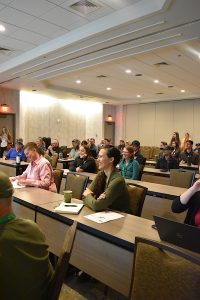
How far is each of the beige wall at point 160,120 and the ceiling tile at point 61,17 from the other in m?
9.18

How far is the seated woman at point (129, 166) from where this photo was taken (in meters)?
4.68

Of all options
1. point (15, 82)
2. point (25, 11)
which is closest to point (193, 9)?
point (25, 11)

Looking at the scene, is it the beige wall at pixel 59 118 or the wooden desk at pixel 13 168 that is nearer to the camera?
the wooden desk at pixel 13 168

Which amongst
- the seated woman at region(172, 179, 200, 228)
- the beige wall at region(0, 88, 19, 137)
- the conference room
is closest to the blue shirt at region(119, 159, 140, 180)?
the conference room

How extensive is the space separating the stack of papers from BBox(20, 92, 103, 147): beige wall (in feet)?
31.5

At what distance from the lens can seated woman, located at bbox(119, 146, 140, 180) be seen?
4684 mm

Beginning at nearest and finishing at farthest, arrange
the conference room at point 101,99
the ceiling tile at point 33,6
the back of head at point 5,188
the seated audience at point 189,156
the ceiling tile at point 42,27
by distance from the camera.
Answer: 1. the back of head at point 5,188
2. the conference room at point 101,99
3. the ceiling tile at point 33,6
4. the ceiling tile at point 42,27
5. the seated audience at point 189,156

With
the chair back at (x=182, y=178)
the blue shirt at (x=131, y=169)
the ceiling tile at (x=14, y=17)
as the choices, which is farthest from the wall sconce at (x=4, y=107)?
the chair back at (x=182, y=178)

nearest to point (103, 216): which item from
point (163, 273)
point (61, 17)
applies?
point (163, 273)

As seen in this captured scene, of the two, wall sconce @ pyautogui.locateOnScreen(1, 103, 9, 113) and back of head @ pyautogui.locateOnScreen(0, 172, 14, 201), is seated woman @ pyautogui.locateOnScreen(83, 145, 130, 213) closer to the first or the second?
back of head @ pyautogui.locateOnScreen(0, 172, 14, 201)

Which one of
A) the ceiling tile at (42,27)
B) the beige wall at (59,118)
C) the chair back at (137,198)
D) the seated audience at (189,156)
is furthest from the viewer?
the beige wall at (59,118)

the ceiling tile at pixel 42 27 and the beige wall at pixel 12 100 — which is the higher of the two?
the ceiling tile at pixel 42 27

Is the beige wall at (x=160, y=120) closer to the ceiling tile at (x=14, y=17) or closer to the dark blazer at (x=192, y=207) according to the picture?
the ceiling tile at (x=14, y=17)

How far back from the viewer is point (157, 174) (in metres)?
5.30
